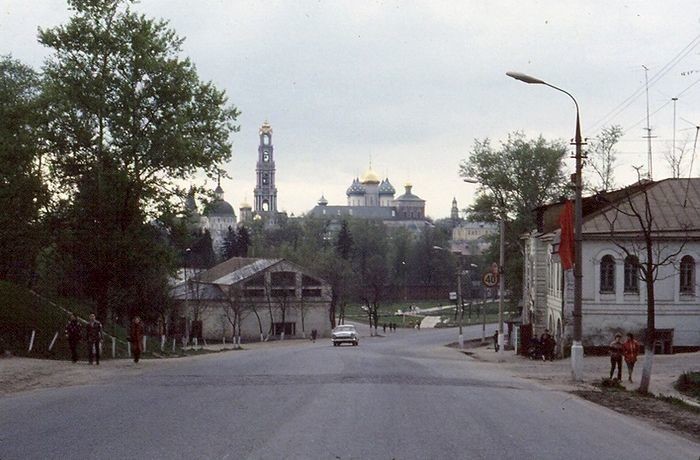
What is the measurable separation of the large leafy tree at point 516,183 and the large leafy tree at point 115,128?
35938mm

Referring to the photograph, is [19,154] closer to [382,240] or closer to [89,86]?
[89,86]

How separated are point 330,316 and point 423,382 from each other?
7866 cm

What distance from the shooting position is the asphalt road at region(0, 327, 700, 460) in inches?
493

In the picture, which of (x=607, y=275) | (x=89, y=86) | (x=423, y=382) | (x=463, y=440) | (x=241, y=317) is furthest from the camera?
(x=241, y=317)

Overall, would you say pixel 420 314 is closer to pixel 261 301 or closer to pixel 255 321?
pixel 255 321

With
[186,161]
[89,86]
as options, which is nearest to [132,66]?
[89,86]

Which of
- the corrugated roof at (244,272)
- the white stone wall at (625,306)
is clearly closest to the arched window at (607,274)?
the white stone wall at (625,306)

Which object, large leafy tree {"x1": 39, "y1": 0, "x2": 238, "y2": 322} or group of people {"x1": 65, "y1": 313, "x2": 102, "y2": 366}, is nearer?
group of people {"x1": 65, "y1": 313, "x2": 102, "y2": 366}

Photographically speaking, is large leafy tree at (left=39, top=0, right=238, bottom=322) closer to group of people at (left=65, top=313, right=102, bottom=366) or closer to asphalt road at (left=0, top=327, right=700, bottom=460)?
group of people at (left=65, top=313, right=102, bottom=366)

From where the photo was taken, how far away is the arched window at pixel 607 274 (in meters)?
45.8

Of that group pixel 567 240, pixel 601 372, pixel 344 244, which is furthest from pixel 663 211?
pixel 344 244

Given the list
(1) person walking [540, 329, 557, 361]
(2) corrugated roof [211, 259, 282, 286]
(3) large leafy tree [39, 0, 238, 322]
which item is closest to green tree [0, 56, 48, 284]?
(3) large leafy tree [39, 0, 238, 322]

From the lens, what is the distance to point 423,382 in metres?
24.5

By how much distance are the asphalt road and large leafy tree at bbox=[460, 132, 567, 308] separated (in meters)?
47.9
